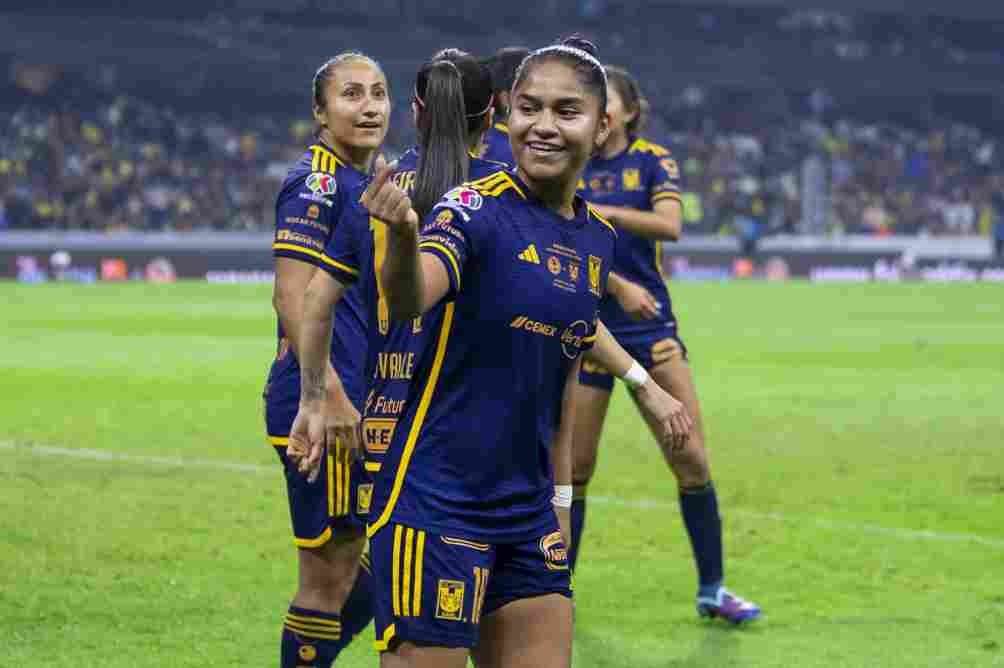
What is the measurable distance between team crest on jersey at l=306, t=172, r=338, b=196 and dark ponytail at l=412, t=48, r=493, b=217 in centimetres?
67

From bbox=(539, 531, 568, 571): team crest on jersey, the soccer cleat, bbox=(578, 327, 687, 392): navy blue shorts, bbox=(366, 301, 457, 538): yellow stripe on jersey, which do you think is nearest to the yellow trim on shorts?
bbox=(366, 301, 457, 538): yellow stripe on jersey

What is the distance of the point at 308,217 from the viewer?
5523 mm

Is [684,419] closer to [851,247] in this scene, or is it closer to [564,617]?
[564,617]

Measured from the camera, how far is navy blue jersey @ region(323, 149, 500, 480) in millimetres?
4395

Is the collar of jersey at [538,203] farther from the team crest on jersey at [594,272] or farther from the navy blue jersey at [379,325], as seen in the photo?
the navy blue jersey at [379,325]

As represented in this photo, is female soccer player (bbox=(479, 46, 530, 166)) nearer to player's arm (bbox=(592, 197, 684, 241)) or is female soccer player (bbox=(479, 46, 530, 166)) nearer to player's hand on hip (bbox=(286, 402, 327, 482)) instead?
player's hand on hip (bbox=(286, 402, 327, 482))

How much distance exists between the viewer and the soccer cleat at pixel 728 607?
25.3ft

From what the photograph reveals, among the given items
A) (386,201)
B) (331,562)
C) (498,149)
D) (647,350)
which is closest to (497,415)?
(386,201)

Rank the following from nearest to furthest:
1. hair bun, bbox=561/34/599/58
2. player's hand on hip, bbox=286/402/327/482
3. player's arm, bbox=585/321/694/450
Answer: hair bun, bbox=561/34/599/58
player's arm, bbox=585/321/694/450
player's hand on hip, bbox=286/402/327/482

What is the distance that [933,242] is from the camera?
48906mm

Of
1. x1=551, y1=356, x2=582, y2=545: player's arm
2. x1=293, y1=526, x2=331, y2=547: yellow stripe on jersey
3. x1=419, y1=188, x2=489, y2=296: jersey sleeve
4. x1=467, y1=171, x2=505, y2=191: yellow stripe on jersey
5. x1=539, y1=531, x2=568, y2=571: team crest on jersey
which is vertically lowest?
x1=293, y1=526, x2=331, y2=547: yellow stripe on jersey

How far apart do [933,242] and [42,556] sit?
42.9 metres

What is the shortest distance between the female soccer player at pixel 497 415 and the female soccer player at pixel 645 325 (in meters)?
3.67

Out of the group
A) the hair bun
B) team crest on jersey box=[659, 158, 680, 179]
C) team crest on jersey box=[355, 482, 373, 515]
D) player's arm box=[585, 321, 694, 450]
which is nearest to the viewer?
the hair bun
